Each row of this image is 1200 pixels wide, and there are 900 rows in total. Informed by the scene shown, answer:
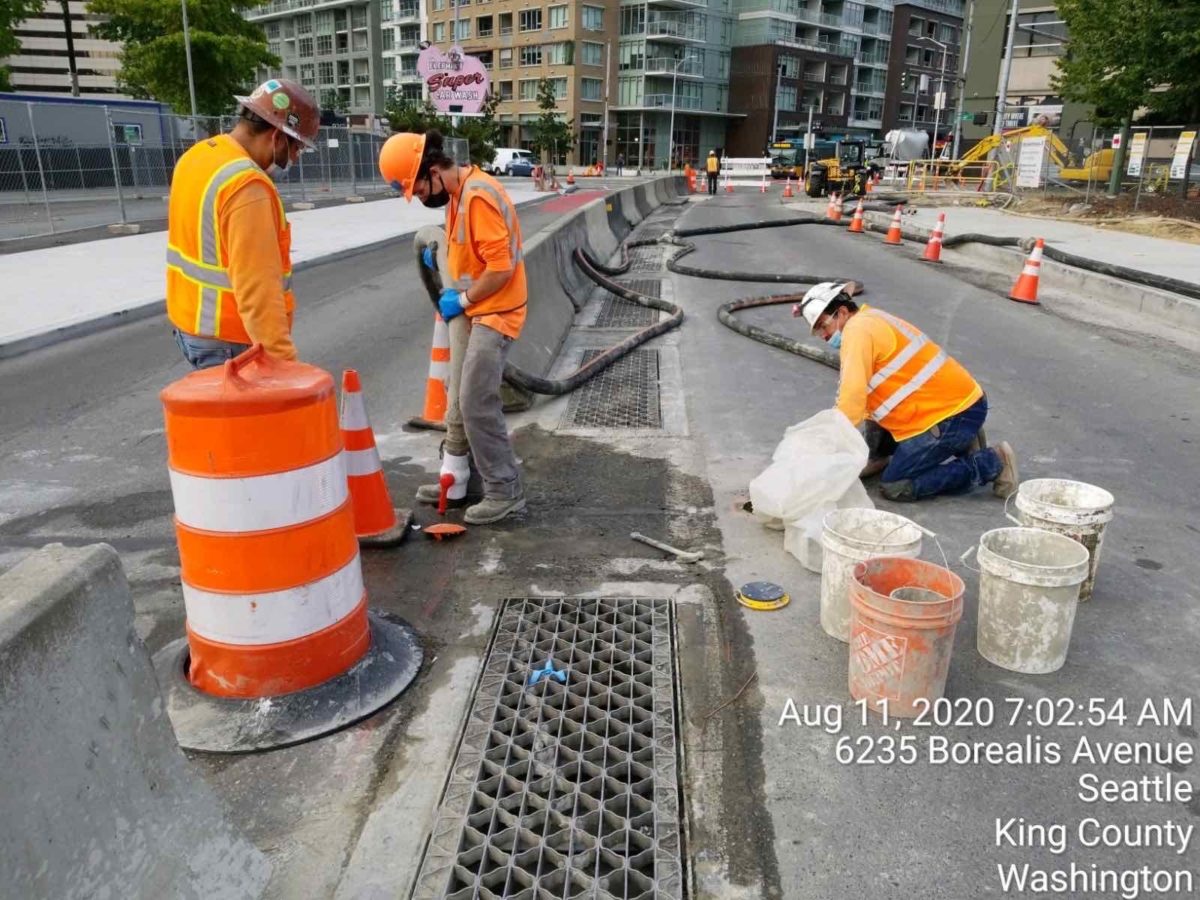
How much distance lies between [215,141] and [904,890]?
3534mm

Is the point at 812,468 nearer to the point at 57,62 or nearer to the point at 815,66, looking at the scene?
the point at 815,66

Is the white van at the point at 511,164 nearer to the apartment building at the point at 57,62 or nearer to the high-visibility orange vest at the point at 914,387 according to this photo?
the high-visibility orange vest at the point at 914,387

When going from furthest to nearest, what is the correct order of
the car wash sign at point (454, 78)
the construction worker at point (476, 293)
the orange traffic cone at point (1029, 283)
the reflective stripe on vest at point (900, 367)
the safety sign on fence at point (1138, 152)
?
the safety sign on fence at point (1138, 152) → the car wash sign at point (454, 78) → the orange traffic cone at point (1029, 283) → the reflective stripe on vest at point (900, 367) → the construction worker at point (476, 293)

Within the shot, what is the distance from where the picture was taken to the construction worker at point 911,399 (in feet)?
14.7

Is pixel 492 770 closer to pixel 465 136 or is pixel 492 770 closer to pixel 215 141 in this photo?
pixel 215 141

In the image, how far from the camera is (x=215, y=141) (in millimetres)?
3512

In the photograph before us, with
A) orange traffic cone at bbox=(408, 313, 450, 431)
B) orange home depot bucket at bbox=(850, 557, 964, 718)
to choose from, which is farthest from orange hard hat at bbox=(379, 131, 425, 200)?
orange home depot bucket at bbox=(850, 557, 964, 718)

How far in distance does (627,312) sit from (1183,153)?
17634 millimetres

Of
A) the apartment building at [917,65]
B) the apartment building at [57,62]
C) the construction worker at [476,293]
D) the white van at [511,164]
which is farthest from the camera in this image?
the apartment building at [917,65]

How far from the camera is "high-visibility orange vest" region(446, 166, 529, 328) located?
167 inches

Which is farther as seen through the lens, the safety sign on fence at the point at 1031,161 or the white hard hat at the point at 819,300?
the safety sign on fence at the point at 1031,161

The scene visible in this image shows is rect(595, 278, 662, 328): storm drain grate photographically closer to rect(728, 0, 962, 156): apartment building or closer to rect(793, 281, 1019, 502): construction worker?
rect(793, 281, 1019, 502): construction worker

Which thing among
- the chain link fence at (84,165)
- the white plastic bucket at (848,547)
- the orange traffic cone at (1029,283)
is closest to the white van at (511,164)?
the chain link fence at (84,165)

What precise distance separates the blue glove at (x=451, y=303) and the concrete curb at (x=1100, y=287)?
904 cm
